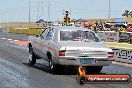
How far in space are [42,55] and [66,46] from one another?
2217mm

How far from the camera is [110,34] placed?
32844 millimetres

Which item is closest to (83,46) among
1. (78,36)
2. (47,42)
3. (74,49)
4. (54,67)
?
(74,49)

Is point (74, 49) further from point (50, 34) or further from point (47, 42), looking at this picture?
point (50, 34)

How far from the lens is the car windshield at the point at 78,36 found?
13.5m

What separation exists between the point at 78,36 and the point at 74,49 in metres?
1.17

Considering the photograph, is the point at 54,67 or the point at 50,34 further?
the point at 50,34

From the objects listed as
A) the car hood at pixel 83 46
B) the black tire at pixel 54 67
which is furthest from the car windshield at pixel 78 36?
the black tire at pixel 54 67

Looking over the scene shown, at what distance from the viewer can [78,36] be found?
13664 millimetres

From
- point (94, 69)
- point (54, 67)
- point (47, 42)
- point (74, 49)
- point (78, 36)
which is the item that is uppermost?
point (78, 36)

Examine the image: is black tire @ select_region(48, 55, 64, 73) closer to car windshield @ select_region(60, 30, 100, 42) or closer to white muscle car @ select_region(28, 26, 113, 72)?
white muscle car @ select_region(28, 26, 113, 72)

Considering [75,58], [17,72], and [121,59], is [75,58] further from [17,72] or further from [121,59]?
[121,59]

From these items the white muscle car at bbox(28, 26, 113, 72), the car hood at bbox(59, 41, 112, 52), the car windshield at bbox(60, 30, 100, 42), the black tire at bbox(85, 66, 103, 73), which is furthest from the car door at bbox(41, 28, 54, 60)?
the black tire at bbox(85, 66, 103, 73)

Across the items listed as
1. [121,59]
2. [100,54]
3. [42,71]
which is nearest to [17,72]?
[42,71]

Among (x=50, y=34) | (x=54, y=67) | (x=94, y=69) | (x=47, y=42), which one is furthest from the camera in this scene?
(x=50, y=34)
